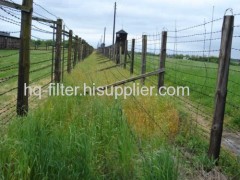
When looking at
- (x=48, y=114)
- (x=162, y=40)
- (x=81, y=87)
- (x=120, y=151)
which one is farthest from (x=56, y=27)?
(x=120, y=151)

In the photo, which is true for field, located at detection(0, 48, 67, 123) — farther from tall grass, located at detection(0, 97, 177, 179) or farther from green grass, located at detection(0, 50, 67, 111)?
tall grass, located at detection(0, 97, 177, 179)

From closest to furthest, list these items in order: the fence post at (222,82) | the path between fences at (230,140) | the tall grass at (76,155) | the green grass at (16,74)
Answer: the tall grass at (76,155) → the fence post at (222,82) → the path between fences at (230,140) → the green grass at (16,74)

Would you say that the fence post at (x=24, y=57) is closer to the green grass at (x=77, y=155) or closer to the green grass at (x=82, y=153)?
the green grass at (x=82, y=153)

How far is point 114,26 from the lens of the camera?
7112 cm

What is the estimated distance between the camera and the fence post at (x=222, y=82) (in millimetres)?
4512

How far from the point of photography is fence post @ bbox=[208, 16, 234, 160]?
451 cm

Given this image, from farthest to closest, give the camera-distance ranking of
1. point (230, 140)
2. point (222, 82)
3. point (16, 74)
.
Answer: point (16, 74) < point (230, 140) < point (222, 82)

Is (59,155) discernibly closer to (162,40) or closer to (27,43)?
(27,43)

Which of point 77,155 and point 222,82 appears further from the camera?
point 222,82

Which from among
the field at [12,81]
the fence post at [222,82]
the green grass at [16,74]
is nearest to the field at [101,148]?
the fence post at [222,82]

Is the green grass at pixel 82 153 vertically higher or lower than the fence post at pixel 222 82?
lower

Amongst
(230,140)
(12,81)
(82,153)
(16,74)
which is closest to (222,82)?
(82,153)

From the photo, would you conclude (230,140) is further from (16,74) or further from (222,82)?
(16,74)

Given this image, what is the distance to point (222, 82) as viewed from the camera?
458 centimetres
